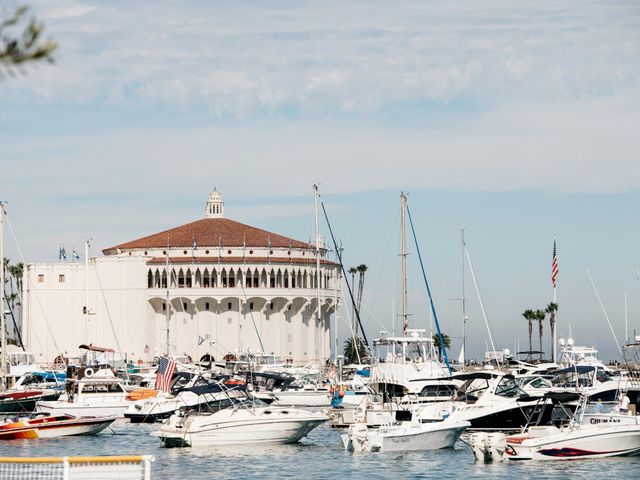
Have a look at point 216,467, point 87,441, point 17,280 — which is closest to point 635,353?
point 216,467

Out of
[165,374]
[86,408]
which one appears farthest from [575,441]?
[86,408]

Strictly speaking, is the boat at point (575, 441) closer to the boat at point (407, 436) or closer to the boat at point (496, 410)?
the boat at point (407, 436)

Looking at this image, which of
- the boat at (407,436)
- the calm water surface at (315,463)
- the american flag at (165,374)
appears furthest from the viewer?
the american flag at (165,374)

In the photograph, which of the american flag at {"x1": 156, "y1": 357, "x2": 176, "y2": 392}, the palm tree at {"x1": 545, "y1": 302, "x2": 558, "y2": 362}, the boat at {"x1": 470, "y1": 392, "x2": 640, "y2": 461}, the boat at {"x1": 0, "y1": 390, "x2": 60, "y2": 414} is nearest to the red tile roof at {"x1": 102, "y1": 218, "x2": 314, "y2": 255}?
the palm tree at {"x1": 545, "y1": 302, "x2": 558, "y2": 362}

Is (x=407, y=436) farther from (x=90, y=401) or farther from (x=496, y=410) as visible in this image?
(x=90, y=401)

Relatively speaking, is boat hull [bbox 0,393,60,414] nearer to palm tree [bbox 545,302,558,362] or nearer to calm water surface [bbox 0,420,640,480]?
calm water surface [bbox 0,420,640,480]

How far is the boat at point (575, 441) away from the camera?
38562mm

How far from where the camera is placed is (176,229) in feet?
450

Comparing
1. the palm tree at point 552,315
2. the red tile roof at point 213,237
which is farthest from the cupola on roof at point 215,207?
the palm tree at point 552,315

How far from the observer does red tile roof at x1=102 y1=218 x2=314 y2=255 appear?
427 feet

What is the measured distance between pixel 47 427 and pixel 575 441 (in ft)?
67.0

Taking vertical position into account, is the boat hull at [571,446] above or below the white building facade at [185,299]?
below

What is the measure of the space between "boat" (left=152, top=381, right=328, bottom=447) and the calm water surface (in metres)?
0.38

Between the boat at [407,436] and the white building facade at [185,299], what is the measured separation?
80.4 meters
